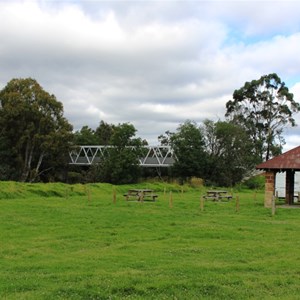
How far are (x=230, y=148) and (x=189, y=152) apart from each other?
18.0 feet

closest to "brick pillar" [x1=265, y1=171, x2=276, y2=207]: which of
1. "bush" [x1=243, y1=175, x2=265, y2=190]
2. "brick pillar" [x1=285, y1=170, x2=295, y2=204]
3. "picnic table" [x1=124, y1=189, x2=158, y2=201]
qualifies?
"brick pillar" [x1=285, y1=170, x2=295, y2=204]

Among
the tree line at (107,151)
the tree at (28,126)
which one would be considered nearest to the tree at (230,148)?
the tree line at (107,151)

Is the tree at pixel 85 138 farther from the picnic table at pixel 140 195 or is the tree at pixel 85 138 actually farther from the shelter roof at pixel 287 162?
the shelter roof at pixel 287 162

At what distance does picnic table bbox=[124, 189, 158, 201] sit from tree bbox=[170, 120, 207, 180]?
18308 mm

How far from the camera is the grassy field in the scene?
6.94 meters

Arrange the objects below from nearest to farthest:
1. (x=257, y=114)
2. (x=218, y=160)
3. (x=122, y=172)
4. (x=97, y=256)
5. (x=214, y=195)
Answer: (x=97, y=256) < (x=214, y=195) < (x=122, y=172) < (x=218, y=160) < (x=257, y=114)

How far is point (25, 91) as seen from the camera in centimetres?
4625

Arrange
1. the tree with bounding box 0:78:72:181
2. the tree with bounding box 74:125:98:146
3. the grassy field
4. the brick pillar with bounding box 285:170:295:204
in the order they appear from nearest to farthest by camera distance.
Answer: the grassy field → the brick pillar with bounding box 285:170:295:204 → the tree with bounding box 0:78:72:181 → the tree with bounding box 74:125:98:146

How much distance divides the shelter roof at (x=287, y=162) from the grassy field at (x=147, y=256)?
577 cm

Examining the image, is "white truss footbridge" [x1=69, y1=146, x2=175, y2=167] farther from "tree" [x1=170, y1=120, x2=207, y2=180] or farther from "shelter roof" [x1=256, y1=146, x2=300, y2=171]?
"shelter roof" [x1=256, y1=146, x2=300, y2=171]

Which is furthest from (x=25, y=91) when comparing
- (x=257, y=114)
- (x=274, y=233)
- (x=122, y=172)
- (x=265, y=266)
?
(x=265, y=266)

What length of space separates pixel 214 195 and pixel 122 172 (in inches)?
734

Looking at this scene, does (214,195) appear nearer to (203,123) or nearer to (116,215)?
(116,215)

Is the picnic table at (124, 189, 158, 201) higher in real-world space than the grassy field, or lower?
higher
